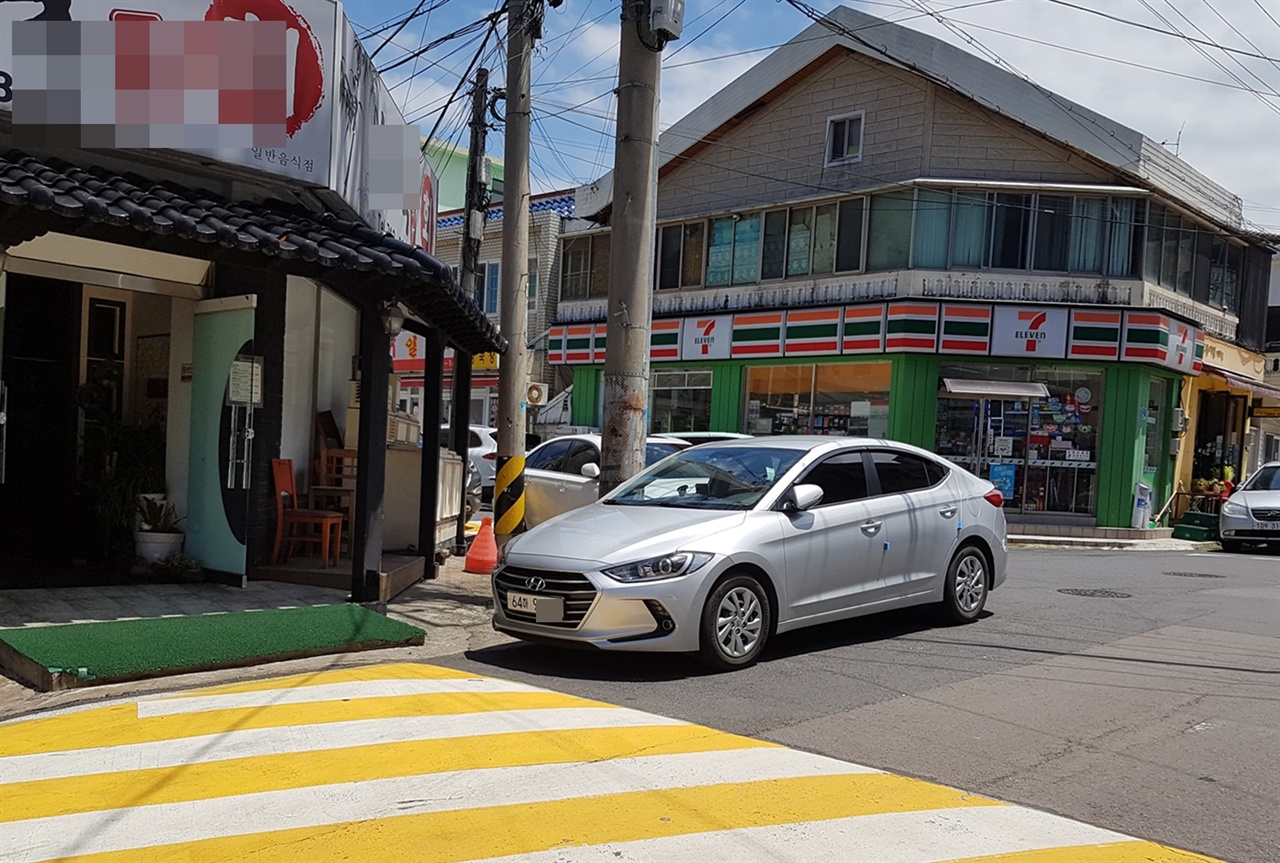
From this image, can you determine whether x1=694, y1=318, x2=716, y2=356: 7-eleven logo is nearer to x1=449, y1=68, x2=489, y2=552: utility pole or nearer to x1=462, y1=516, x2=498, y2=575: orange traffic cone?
x1=449, y1=68, x2=489, y2=552: utility pole

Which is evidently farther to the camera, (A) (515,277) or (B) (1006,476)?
(B) (1006,476)

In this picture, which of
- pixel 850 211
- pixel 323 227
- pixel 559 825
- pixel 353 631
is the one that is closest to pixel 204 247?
pixel 323 227

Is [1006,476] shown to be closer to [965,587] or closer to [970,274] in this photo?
[970,274]

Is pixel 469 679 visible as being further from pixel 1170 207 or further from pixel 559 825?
pixel 1170 207

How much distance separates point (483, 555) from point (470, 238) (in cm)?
605

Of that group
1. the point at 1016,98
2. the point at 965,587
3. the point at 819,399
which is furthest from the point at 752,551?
the point at 1016,98

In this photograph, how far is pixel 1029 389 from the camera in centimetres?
2077

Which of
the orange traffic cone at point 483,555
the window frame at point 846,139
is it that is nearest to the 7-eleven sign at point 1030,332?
the window frame at point 846,139

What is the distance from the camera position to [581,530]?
25.0ft

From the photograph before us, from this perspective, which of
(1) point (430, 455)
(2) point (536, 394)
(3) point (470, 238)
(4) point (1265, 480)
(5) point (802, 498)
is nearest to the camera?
(5) point (802, 498)

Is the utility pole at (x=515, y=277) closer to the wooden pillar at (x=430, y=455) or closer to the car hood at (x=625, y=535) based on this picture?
the wooden pillar at (x=430, y=455)

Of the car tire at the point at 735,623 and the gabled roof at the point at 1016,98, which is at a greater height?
the gabled roof at the point at 1016,98

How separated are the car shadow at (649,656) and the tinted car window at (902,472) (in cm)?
119

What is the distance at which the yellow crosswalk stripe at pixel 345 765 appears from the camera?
450cm
